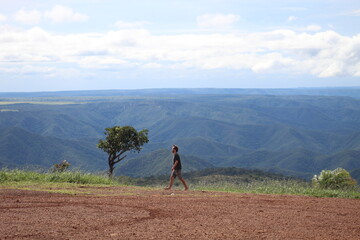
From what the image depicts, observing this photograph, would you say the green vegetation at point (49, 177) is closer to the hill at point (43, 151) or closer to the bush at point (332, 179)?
the bush at point (332, 179)

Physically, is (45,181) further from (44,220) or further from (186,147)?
(186,147)

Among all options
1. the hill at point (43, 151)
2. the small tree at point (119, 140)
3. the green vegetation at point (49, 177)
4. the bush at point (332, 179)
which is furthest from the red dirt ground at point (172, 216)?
the hill at point (43, 151)

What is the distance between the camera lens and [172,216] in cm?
1058

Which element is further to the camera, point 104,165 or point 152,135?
point 152,135

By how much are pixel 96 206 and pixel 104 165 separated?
393ft

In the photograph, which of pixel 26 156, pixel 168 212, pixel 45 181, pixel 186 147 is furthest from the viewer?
pixel 186 147

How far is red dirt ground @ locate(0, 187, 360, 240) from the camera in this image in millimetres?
8898

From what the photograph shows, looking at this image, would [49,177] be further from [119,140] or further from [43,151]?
[43,151]

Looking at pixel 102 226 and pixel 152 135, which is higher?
pixel 102 226

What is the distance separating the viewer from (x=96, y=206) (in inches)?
460

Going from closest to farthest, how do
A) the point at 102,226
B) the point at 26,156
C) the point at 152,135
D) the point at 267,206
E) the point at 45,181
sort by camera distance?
the point at 102,226 → the point at 267,206 → the point at 45,181 → the point at 26,156 → the point at 152,135

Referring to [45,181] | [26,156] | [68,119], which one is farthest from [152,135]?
[45,181]

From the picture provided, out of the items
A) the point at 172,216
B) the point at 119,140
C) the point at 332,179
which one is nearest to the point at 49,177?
the point at 172,216

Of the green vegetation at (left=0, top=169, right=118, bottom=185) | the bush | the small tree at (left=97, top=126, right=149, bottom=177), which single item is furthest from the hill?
the green vegetation at (left=0, top=169, right=118, bottom=185)
